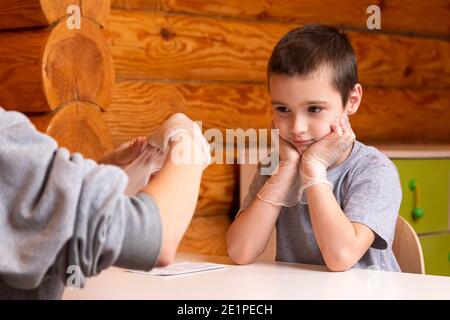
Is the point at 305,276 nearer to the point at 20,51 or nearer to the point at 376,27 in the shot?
the point at 20,51

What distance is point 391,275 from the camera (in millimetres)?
1649

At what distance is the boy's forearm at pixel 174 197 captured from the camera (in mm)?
1126

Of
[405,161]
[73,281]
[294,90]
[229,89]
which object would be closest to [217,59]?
[229,89]

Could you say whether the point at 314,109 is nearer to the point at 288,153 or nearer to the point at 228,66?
the point at 288,153

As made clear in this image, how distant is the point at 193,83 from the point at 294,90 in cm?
129

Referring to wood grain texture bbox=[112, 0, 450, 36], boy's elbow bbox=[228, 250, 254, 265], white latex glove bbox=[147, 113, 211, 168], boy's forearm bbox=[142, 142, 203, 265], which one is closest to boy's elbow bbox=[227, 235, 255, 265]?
boy's elbow bbox=[228, 250, 254, 265]

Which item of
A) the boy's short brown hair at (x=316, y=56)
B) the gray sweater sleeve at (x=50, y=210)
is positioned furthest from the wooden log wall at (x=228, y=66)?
the gray sweater sleeve at (x=50, y=210)

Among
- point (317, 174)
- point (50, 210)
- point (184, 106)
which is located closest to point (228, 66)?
point (184, 106)

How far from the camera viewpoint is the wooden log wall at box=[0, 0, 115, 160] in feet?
7.85

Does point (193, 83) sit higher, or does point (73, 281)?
point (193, 83)

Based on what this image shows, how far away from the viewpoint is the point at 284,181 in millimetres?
1922

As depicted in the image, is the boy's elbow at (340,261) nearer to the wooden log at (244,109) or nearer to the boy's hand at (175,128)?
the boy's hand at (175,128)

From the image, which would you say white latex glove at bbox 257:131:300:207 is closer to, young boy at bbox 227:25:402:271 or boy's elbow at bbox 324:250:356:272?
young boy at bbox 227:25:402:271

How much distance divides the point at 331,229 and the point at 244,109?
5.14 ft
